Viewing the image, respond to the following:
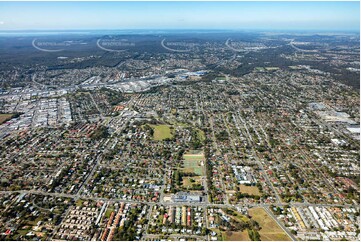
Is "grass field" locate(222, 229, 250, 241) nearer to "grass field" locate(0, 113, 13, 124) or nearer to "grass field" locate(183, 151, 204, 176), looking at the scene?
"grass field" locate(183, 151, 204, 176)

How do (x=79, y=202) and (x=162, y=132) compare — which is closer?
(x=79, y=202)

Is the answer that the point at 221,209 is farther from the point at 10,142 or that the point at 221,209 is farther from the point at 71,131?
the point at 10,142

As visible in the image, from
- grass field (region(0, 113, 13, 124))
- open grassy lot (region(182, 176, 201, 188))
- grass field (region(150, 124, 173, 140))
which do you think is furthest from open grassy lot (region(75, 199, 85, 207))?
grass field (region(0, 113, 13, 124))

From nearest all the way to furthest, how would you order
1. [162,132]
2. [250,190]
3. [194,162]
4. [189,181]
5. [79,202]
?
1. [79,202]
2. [250,190]
3. [189,181]
4. [194,162]
5. [162,132]

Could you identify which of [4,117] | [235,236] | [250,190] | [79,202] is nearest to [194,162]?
[250,190]

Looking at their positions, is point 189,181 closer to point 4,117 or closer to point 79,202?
point 79,202

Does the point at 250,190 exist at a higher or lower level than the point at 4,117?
lower
